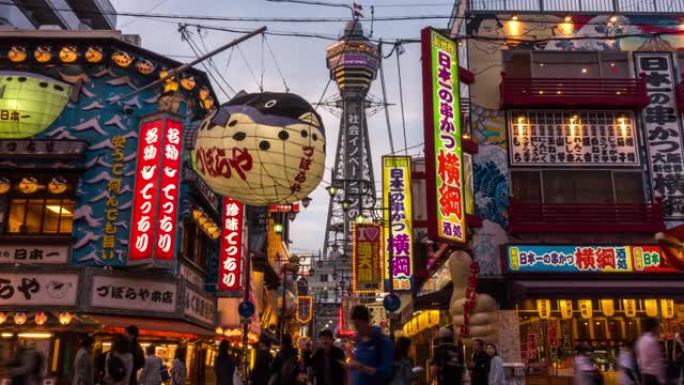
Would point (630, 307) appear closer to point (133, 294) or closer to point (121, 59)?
point (133, 294)

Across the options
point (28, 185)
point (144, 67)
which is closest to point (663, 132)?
point (144, 67)

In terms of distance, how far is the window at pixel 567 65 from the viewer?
72.5 feet

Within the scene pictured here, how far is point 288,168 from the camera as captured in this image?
34.5 feet

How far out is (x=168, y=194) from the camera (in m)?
18.8

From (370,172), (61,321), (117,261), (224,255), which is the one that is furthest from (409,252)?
(370,172)

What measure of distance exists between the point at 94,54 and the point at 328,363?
49.2ft

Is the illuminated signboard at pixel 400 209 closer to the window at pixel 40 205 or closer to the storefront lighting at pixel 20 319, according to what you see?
the window at pixel 40 205

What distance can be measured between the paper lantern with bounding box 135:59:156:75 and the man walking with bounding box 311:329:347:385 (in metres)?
13.9

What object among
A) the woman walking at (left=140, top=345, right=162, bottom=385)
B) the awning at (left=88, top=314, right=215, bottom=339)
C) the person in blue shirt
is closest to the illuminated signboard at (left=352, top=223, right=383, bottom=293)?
the awning at (left=88, top=314, right=215, bottom=339)

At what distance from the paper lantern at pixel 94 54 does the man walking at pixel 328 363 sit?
1440cm

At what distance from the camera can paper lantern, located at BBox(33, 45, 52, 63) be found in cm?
2072

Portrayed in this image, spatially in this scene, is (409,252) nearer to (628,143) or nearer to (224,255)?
(224,255)

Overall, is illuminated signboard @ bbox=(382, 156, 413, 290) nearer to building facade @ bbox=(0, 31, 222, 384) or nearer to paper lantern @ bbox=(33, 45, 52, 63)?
building facade @ bbox=(0, 31, 222, 384)

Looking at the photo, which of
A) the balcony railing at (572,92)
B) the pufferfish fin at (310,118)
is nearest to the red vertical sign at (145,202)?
the pufferfish fin at (310,118)
